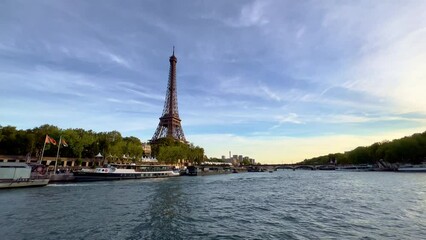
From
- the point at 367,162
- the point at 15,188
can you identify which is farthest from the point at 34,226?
the point at 367,162

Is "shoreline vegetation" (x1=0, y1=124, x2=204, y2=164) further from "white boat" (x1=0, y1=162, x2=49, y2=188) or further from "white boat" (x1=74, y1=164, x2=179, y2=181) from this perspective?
"white boat" (x1=0, y1=162, x2=49, y2=188)

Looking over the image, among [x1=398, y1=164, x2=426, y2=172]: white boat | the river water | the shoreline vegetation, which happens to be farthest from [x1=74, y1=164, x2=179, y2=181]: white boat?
[x1=398, y1=164, x2=426, y2=172]: white boat

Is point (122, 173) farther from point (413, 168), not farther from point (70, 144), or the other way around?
point (413, 168)

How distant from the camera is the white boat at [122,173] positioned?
75688 mm

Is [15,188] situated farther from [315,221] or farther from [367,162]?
[367,162]

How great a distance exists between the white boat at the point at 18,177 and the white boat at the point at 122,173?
15.2m

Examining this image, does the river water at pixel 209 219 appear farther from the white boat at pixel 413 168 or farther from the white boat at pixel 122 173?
the white boat at pixel 413 168

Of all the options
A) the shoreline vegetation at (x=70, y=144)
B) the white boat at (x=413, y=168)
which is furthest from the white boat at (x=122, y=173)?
the white boat at (x=413, y=168)

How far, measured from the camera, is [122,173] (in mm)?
84375

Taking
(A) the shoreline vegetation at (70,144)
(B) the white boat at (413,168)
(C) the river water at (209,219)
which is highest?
(A) the shoreline vegetation at (70,144)

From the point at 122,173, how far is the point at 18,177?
3143cm

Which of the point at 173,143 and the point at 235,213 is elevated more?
the point at 173,143

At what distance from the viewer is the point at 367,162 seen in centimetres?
19500

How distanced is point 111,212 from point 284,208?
18.8m
